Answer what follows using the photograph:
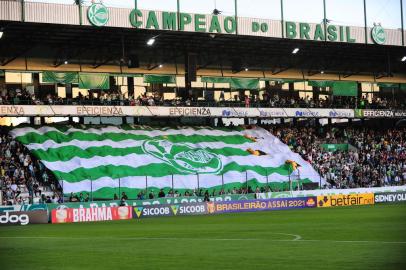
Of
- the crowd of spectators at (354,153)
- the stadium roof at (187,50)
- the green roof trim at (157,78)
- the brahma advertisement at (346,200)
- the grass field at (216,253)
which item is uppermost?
the stadium roof at (187,50)

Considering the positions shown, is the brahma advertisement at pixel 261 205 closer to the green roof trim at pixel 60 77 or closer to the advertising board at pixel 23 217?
the advertising board at pixel 23 217

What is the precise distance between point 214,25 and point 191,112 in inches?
303

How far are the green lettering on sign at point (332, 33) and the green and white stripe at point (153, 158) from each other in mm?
10396

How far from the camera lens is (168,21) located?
5934 cm

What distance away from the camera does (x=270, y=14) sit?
6519cm

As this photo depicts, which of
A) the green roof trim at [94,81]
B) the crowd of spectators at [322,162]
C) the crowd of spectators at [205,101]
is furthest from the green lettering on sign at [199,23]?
the crowd of spectators at [322,162]

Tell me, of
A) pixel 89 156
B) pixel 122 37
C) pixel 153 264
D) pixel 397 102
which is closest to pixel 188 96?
pixel 122 37

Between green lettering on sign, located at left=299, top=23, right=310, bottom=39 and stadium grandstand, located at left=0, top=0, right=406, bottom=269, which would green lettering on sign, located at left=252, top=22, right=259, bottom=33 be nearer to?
stadium grandstand, located at left=0, top=0, right=406, bottom=269

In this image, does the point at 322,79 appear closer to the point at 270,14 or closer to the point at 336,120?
the point at 336,120

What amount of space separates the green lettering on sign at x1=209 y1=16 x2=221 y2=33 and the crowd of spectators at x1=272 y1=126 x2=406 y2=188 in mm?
12213

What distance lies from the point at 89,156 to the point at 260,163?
14.1m

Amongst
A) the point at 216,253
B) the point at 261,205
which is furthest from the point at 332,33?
the point at 216,253

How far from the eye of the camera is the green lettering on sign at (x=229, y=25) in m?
61.9

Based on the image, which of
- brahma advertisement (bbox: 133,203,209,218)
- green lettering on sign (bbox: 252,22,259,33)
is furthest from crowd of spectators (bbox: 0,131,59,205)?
green lettering on sign (bbox: 252,22,259,33)
